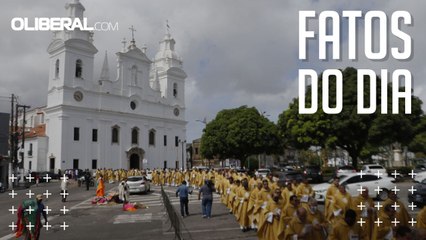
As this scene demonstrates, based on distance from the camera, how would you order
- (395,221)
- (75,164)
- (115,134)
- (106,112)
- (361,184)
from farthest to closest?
1. (115,134)
2. (106,112)
3. (75,164)
4. (361,184)
5. (395,221)

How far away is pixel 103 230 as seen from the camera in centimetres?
1394

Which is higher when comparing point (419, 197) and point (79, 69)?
point (79, 69)

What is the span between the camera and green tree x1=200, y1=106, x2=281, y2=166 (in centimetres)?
4847

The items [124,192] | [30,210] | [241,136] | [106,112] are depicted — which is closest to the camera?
[30,210]

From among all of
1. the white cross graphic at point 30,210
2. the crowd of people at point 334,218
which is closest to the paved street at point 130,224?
the crowd of people at point 334,218

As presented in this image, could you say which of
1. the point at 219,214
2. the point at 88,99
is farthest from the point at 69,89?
the point at 219,214

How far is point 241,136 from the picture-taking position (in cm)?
4847

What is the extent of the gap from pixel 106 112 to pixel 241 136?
2175 cm

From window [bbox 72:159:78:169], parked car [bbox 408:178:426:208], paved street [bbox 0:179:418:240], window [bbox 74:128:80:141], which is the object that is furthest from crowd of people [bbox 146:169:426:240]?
window [bbox 74:128:80:141]

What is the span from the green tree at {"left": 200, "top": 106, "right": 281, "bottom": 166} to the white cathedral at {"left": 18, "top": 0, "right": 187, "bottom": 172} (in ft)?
48.1

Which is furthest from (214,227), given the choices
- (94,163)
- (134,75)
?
(134,75)

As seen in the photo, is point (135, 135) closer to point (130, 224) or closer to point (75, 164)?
point (75, 164)

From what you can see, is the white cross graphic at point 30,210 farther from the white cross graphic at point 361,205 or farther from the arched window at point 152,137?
the arched window at point 152,137

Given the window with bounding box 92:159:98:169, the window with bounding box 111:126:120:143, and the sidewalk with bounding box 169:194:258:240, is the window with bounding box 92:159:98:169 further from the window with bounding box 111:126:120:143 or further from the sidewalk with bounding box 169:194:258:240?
the sidewalk with bounding box 169:194:258:240
